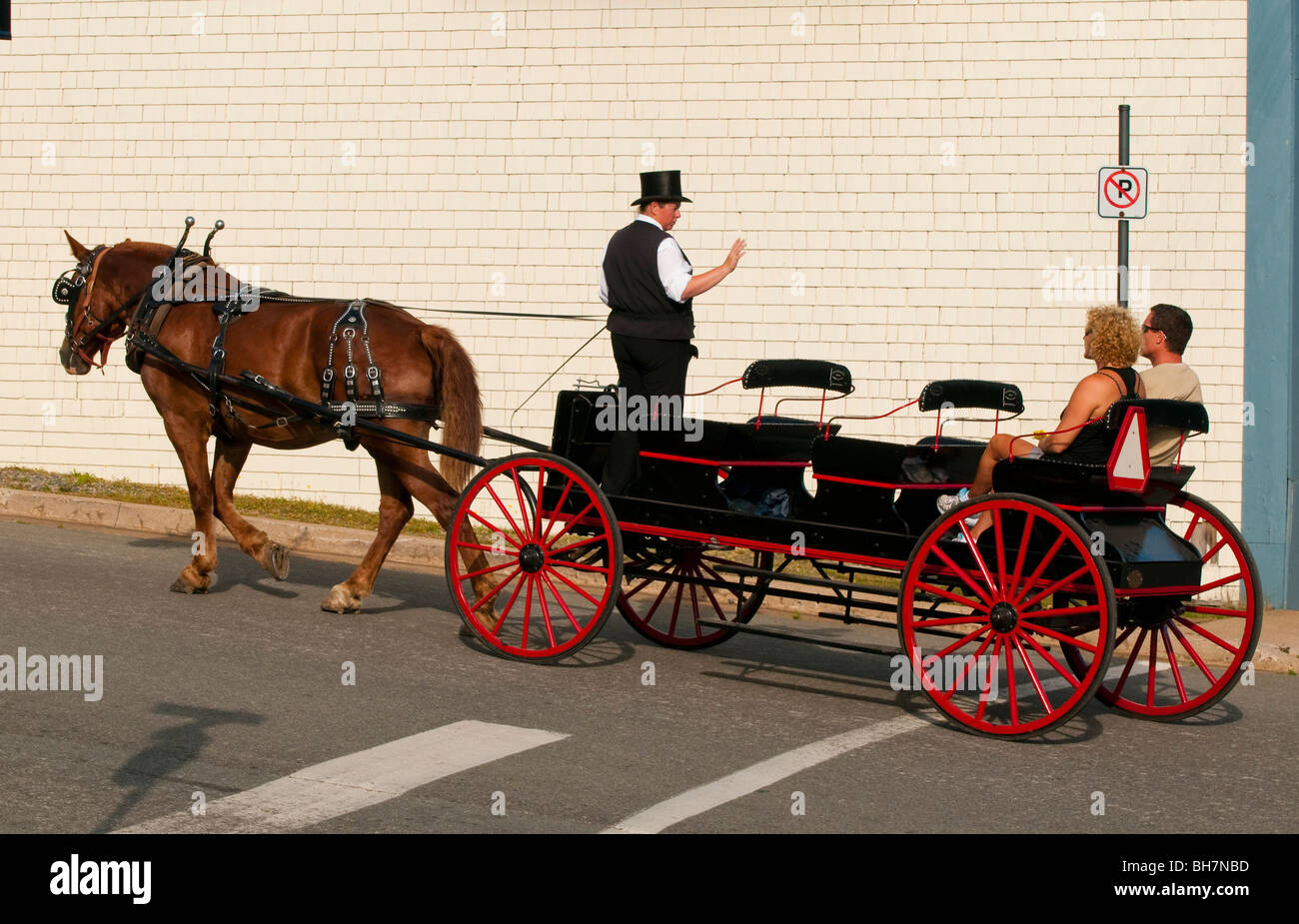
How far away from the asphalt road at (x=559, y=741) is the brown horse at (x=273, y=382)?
1.82 feet

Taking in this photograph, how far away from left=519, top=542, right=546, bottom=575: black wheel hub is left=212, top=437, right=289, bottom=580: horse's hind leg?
7.27 ft

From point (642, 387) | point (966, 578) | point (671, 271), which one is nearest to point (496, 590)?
point (642, 387)

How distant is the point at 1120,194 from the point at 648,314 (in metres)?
4.57

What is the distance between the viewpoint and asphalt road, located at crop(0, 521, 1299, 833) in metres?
5.75

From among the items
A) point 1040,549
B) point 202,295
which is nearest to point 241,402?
point 202,295

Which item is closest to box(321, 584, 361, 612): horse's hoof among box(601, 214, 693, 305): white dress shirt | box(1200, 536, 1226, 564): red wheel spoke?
box(601, 214, 693, 305): white dress shirt

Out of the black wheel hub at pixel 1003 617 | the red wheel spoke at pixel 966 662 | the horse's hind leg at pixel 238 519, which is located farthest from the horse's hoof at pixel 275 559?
the black wheel hub at pixel 1003 617

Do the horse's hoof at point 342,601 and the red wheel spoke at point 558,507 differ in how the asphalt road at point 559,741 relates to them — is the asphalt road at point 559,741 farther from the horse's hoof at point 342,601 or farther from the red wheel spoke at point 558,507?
the red wheel spoke at point 558,507

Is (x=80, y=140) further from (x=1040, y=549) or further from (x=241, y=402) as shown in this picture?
(x=1040, y=549)

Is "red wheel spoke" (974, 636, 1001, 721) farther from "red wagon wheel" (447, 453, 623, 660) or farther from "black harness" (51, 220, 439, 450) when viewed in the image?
"black harness" (51, 220, 439, 450)

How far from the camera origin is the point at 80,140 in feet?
47.2

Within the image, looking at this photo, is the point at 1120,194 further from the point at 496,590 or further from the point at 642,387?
the point at 496,590

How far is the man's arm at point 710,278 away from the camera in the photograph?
7.60 meters

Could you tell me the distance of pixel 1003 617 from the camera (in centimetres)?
682
